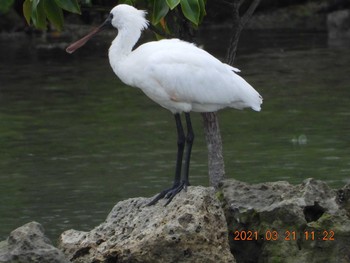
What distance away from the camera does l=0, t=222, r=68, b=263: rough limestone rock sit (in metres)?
7.71

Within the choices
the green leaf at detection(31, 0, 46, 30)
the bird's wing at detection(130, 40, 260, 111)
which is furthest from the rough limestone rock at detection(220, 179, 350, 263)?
the green leaf at detection(31, 0, 46, 30)

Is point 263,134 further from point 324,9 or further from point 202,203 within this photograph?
point 324,9

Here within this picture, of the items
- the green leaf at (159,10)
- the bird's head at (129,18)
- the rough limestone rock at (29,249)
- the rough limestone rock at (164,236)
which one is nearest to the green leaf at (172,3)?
the green leaf at (159,10)

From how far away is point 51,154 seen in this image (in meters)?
14.1

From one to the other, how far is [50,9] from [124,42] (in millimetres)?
648

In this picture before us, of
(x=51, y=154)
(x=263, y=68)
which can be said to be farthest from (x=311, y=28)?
(x=51, y=154)

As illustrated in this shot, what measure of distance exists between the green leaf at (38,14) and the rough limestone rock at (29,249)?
1879 millimetres

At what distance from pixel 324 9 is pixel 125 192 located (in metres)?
17.1

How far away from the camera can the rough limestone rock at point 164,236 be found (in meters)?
7.88

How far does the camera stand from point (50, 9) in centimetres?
904

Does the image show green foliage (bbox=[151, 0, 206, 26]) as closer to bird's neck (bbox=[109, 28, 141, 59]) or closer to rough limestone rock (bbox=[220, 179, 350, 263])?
bird's neck (bbox=[109, 28, 141, 59])

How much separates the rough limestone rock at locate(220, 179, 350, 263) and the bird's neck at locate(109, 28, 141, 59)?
1.38 metres

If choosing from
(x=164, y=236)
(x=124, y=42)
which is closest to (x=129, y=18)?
(x=124, y=42)

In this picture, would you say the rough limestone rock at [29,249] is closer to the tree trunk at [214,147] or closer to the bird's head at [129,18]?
the bird's head at [129,18]
